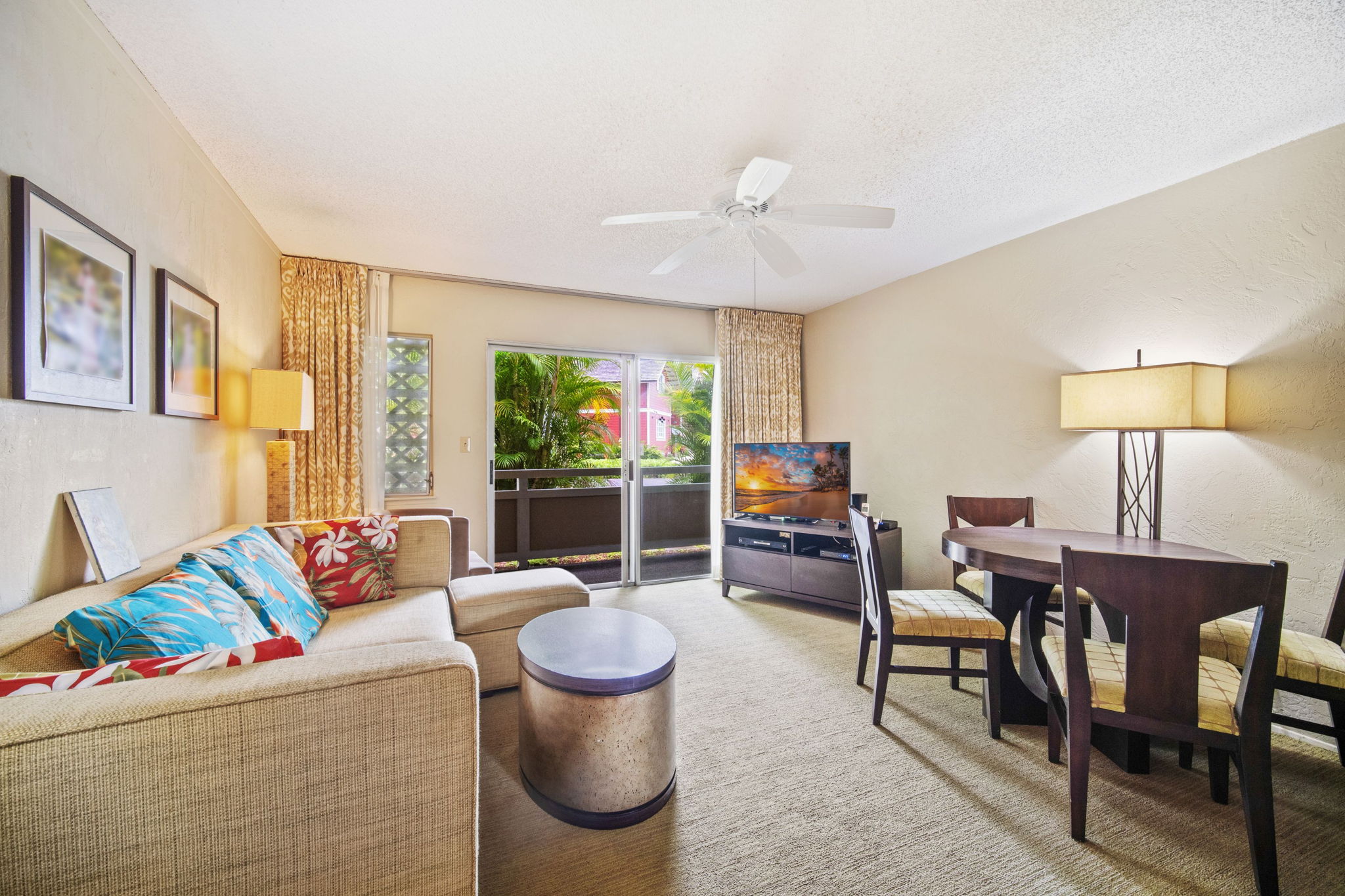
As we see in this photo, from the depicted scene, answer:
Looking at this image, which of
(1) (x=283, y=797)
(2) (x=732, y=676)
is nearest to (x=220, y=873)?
(1) (x=283, y=797)

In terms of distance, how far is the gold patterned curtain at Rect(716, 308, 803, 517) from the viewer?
191 inches

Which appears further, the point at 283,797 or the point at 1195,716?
the point at 1195,716

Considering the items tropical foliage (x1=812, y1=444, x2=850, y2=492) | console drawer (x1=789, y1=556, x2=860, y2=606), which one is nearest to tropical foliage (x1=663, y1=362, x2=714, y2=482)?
tropical foliage (x1=812, y1=444, x2=850, y2=492)

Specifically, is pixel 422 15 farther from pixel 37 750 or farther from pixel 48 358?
pixel 37 750

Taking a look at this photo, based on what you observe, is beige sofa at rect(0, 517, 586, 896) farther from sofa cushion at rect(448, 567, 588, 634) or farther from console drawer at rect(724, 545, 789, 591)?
console drawer at rect(724, 545, 789, 591)

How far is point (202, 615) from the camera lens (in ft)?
4.32

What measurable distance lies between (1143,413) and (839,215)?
5.02 feet

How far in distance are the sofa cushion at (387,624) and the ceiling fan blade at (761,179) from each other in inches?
76.9

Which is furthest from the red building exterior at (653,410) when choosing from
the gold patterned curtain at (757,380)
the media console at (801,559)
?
the media console at (801,559)

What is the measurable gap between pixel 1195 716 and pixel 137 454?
11.1 ft

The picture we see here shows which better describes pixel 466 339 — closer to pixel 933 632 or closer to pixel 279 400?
pixel 279 400

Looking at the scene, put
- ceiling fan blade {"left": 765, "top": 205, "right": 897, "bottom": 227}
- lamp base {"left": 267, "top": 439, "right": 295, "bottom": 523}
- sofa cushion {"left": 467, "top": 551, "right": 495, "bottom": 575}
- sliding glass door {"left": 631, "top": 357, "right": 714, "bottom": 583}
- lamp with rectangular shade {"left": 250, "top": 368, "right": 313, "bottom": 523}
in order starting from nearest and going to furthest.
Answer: ceiling fan blade {"left": 765, "top": 205, "right": 897, "bottom": 227} < lamp with rectangular shade {"left": 250, "top": 368, "right": 313, "bottom": 523} < lamp base {"left": 267, "top": 439, "right": 295, "bottom": 523} < sofa cushion {"left": 467, "top": 551, "right": 495, "bottom": 575} < sliding glass door {"left": 631, "top": 357, "right": 714, "bottom": 583}

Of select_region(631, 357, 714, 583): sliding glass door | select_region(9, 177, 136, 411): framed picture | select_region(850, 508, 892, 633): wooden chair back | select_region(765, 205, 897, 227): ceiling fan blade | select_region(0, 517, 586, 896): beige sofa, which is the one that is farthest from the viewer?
select_region(631, 357, 714, 583): sliding glass door

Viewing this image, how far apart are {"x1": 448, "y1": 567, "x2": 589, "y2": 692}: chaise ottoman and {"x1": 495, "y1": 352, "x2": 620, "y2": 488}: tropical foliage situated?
3.06 m
